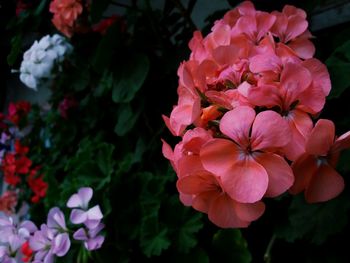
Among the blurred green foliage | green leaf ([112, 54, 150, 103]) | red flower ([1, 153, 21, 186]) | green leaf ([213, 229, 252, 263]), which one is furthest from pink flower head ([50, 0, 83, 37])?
red flower ([1, 153, 21, 186])

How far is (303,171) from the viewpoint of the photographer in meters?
0.53

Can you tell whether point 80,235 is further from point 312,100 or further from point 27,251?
point 312,100

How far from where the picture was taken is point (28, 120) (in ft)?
7.36

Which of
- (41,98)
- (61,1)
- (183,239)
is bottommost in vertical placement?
(41,98)

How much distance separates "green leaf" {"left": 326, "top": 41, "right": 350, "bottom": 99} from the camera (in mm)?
705

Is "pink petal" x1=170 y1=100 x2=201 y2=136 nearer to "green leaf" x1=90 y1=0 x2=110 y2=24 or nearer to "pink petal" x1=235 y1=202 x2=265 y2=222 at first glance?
"pink petal" x1=235 y1=202 x2=265 y2=222

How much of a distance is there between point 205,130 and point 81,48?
112cm

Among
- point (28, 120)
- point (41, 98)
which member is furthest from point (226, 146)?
point (41, 98)

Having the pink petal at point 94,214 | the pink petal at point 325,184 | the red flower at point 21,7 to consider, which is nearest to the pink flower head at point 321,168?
the pink petal at point 325,184

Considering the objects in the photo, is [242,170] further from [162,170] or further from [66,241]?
[162,170]

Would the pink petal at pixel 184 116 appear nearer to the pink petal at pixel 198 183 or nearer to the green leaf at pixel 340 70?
the pink petal at pixel 198 183

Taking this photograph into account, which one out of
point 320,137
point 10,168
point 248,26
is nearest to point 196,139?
point 320,137

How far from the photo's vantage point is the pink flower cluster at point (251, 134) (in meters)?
0.49

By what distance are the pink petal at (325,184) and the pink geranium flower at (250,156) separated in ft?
0.21
